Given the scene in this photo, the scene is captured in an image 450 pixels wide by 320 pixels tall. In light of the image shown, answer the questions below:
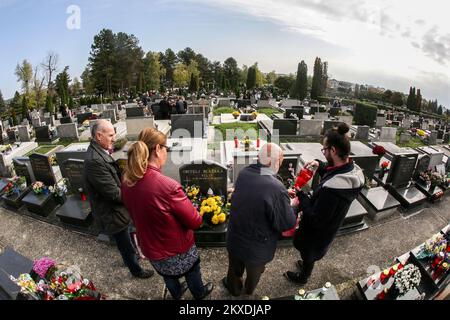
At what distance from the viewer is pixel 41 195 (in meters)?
6.18

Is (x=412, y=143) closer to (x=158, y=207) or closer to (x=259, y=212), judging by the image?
(x=259, y=212)

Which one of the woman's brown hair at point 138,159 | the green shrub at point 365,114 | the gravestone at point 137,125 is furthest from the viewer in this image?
the green shrub at point 365,114

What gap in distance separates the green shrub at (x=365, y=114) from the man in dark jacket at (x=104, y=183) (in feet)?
74.3

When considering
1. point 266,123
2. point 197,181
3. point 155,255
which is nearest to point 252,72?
point 266,123

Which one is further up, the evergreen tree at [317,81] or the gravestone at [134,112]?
the evergreen tree at [317,81]

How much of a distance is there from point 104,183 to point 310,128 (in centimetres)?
1290

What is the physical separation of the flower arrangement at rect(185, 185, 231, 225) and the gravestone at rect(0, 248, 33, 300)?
2902 millimetres

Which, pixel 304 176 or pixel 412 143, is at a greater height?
pixel 304 176

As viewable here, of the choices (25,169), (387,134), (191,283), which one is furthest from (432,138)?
(25,169)

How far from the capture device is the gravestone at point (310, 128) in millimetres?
13891

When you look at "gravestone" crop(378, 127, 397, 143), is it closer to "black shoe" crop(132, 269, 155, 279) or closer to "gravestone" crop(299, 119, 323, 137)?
"gravestone" crop(299, 119, 323, 137)

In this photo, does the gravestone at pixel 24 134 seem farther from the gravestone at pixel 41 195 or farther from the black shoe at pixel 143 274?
the black shoe at pixel 143 274

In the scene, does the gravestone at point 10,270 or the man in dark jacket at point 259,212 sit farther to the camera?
the gravestone at point 10,270

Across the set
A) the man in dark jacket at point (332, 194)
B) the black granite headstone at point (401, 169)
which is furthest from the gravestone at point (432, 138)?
the man in dark jacket at point (332, 194)
